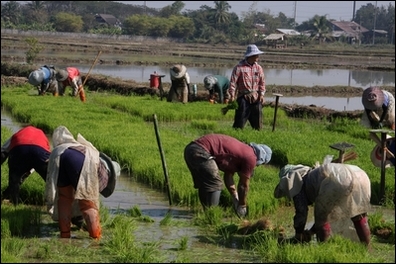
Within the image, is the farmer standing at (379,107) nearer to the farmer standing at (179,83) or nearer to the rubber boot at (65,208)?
the rubber boot at (65,208)

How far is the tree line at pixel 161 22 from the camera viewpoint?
2387 inches

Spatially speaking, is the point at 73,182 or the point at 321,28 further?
the point at 321,28

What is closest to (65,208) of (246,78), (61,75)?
(246,78)

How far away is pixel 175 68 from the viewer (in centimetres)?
1391

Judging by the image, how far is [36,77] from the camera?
583 inches

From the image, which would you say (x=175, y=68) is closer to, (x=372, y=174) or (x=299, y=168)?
(x=372, y=174)

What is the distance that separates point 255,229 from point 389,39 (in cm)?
7603

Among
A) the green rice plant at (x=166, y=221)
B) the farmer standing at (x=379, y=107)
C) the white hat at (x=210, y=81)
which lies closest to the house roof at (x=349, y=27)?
the white hat at (x=210, y=81)

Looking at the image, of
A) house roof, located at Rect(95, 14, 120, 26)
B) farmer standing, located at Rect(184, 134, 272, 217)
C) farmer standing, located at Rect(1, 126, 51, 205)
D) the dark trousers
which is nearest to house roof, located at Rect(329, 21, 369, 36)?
house roof, located at Rect(95, 14, 120, 26)

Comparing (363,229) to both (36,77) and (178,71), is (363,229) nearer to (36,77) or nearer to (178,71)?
(178,71)

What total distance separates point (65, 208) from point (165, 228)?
93 cm

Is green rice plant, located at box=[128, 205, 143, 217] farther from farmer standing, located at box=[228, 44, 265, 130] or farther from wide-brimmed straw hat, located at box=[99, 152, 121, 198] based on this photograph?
farmer standing, located at box=[228, 44, 265, 130]

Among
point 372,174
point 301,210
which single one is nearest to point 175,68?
point 372,174

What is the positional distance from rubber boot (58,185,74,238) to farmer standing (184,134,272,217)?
1.11 meters
